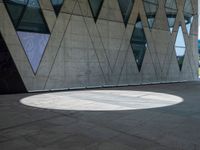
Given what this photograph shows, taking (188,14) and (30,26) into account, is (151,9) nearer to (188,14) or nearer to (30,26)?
(188,14)

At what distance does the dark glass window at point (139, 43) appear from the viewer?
1467 cm

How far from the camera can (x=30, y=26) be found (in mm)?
10484

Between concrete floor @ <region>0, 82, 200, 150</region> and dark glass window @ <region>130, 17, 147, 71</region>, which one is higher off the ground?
dark glass window @ <region>130, 17, 147, 71</region>

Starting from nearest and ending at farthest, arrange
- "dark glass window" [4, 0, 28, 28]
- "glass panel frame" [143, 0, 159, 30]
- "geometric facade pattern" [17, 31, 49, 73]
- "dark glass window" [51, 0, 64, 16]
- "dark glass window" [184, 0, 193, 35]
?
"dark glass window" [4, 0, 28, 28] → "geometric facade pattern" [17, 31, 49, 73] → "dark glass window" [51, 0, 64, 16] → "glass panel frame" [143, 0, 159, 30] → "dark glass window" [184, 0, 193, 35]

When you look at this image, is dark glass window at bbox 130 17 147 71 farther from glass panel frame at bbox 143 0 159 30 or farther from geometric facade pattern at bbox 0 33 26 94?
geometric facade pattern at bbox 0 33 26 94

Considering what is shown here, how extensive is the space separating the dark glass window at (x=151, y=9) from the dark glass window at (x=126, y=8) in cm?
141

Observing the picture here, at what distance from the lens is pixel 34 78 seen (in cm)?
1067

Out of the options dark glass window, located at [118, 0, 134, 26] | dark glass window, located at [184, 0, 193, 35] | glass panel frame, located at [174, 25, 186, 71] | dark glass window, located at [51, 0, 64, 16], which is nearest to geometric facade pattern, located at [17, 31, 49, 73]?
dark glass window, located at [51, 0, 64, 16]

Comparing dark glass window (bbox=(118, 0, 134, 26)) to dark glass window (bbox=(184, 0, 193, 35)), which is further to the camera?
dark glass window (bbox=(184, 0, 193, 35))

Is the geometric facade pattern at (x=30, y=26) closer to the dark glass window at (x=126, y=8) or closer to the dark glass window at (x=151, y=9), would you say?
the dark glass window at (x=126, y=8)

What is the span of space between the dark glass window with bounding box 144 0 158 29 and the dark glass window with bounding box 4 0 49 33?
7.46m

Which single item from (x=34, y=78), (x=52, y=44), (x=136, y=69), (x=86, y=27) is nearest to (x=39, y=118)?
(x=34, y=78)

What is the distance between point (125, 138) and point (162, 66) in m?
13.5

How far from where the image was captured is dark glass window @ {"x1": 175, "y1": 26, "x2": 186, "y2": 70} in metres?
17.9
